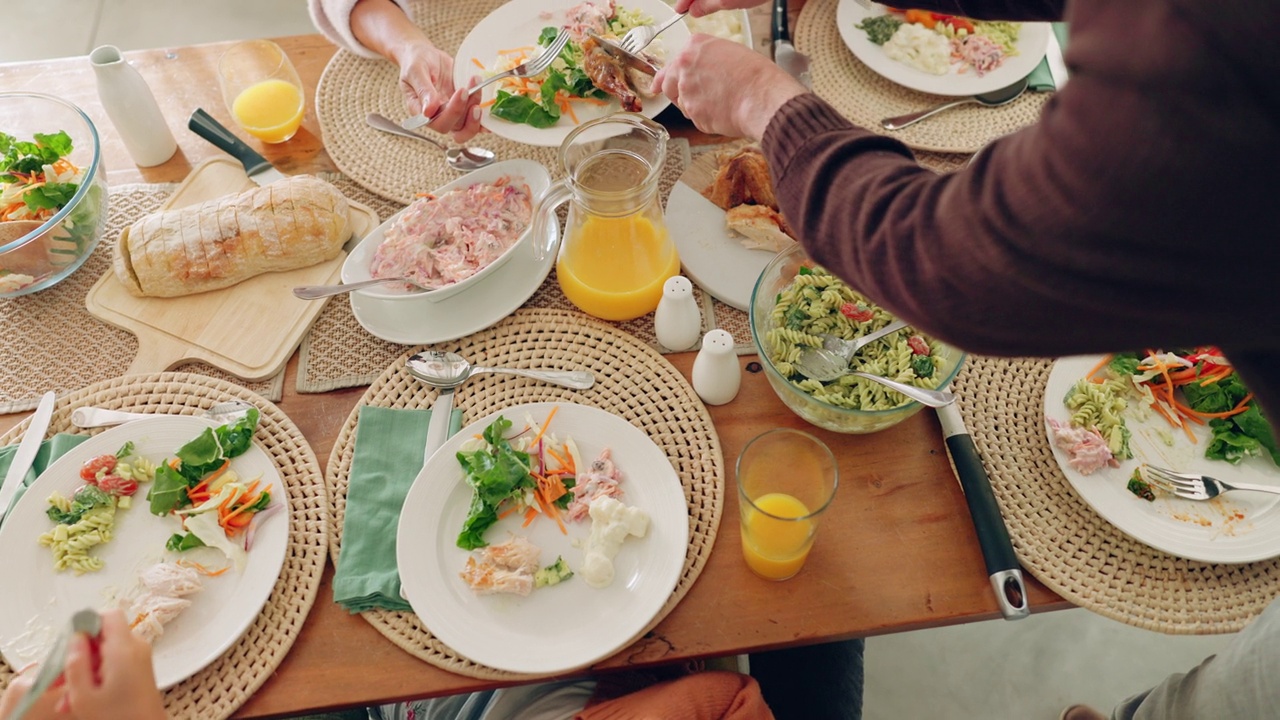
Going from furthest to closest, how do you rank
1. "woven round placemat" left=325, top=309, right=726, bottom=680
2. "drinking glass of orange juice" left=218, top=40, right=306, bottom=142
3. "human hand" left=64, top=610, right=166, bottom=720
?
"drinking glass of orange juice" left=218, top=40, right=306, bottom=142 < "woven round placemat" left=325, top=309, right=726, bottom=680 < "human hand" left=64, top=610, right=166, bottom=720

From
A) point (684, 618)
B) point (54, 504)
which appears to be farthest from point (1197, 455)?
point (54, 504)

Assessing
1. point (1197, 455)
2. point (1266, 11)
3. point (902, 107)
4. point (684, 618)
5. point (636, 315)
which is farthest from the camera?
point (902, 107)

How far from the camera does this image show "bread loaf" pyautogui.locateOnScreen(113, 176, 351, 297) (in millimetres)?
1433

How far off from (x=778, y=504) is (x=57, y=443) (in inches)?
43.1

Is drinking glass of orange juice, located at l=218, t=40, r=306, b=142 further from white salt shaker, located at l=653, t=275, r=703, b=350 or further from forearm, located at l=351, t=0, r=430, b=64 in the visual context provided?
white salt shaker, located at l=653, t=275, r=703, b=350

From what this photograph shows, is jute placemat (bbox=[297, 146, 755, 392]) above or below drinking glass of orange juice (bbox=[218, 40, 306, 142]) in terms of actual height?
below

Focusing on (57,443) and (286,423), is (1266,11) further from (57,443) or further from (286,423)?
(57,443)

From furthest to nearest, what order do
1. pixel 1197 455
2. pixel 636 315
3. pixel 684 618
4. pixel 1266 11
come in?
pixel 636 315 → pixel 1197 455 → pixel 684 618 → pixel 1266 11

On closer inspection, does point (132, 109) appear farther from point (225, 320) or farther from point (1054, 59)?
point (1054, 59)

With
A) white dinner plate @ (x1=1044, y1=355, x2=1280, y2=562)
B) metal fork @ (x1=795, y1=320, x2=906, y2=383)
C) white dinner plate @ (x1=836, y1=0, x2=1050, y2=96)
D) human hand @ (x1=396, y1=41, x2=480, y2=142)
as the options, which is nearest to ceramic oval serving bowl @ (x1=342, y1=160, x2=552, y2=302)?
human hand @ (x1=396, y1=41, x2=480, y2=142)

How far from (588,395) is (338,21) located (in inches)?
41.0

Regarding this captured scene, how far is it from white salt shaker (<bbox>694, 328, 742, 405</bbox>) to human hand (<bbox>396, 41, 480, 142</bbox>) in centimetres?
69

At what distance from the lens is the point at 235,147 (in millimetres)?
1600

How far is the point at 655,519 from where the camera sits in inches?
44.7
